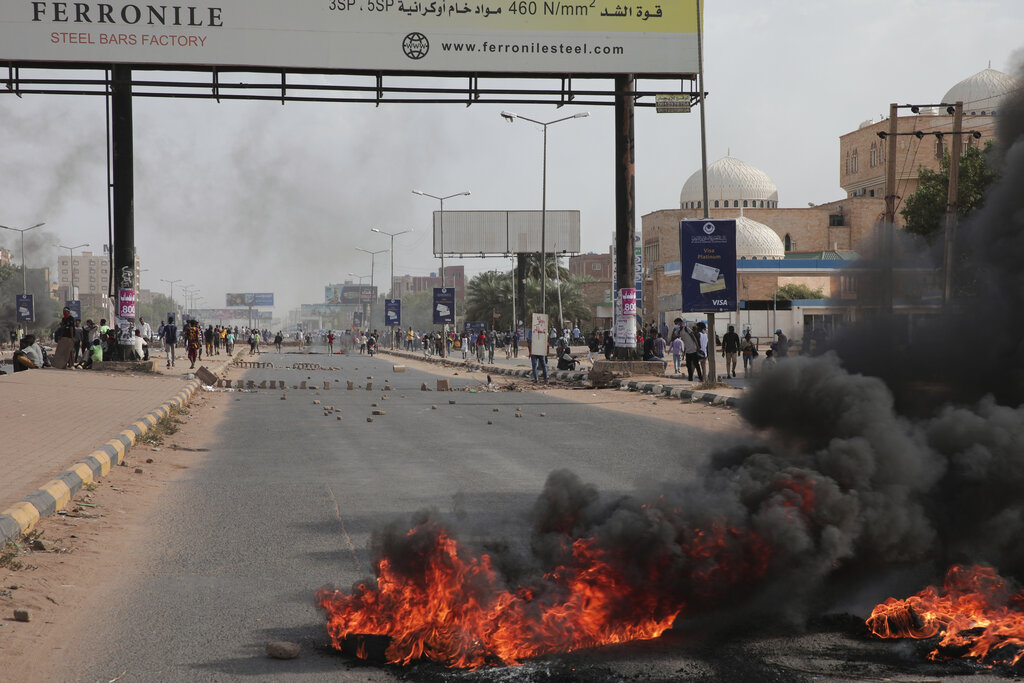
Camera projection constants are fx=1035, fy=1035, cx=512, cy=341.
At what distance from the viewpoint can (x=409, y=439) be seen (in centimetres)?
1285

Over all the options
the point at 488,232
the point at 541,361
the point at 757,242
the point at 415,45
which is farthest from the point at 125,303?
the point at 757,242

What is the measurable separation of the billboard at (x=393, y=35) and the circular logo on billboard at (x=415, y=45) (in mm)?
24

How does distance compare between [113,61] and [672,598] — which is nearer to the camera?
[672,598]

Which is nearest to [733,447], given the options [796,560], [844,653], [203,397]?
[796,560]

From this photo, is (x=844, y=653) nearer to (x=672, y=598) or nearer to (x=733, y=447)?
(x=672, y=598)

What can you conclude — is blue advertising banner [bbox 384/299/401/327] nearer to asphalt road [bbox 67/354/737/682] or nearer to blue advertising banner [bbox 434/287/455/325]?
blue advertising banner [bbox 434/287/455/325]

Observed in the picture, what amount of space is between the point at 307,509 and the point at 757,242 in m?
76.5

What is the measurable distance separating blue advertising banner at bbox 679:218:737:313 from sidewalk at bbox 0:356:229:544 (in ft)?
34.4

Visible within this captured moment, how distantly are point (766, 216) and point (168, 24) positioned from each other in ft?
Answer: 237

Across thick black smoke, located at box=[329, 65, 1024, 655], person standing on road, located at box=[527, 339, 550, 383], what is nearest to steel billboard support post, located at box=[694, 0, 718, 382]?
person standing on road, located at box=[527, 339, 550, 383]

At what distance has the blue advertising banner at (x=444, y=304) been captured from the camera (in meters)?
50.1

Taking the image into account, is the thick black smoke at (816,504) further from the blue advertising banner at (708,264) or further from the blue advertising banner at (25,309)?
the blue advertising banner at (25,309)

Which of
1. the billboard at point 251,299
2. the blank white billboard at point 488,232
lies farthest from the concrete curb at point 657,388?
the billboard at point 251,299

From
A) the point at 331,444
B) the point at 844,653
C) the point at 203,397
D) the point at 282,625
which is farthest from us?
the point at 203,397
